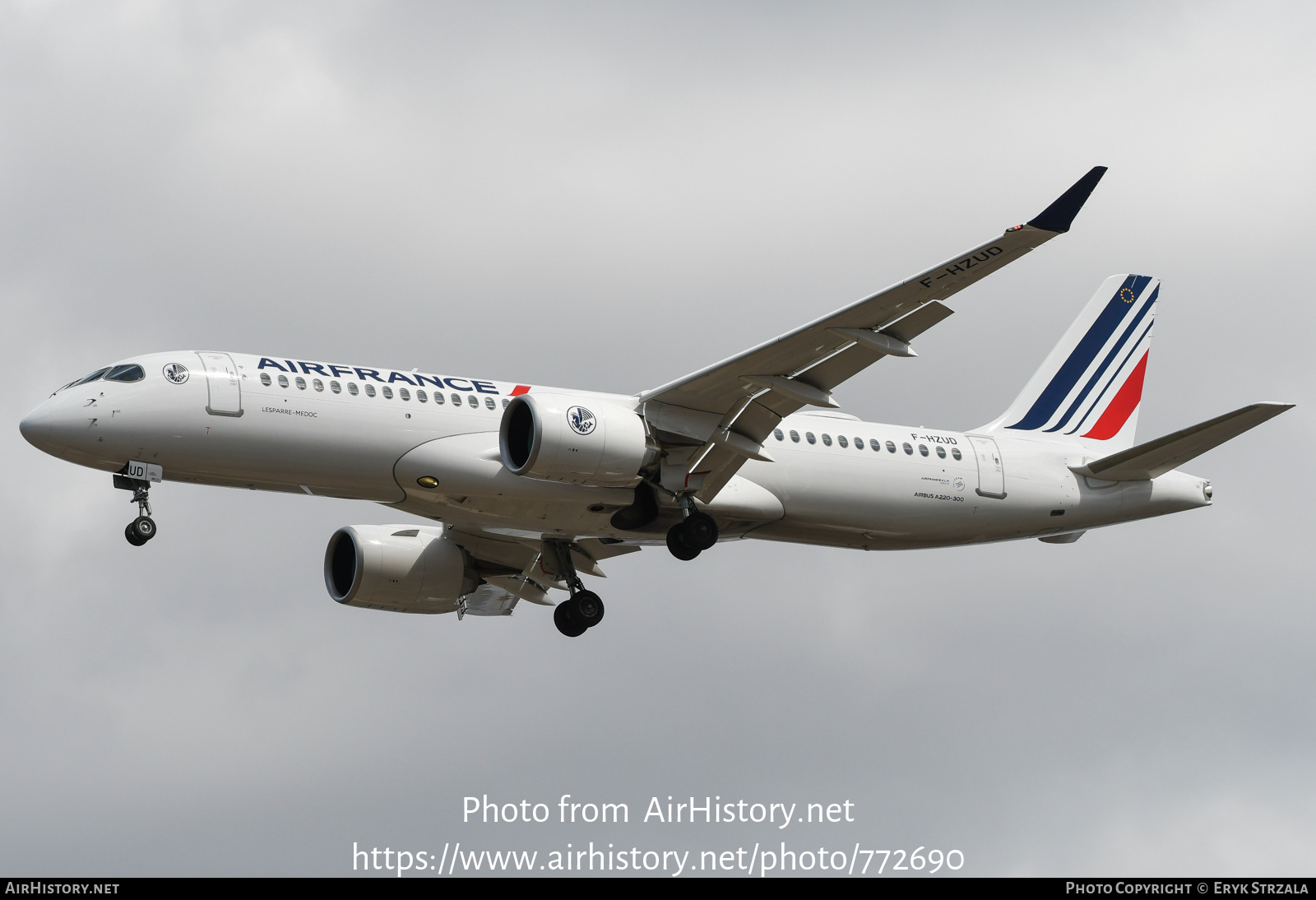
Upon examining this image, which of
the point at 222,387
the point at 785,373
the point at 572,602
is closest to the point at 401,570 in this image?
the point at 572,602

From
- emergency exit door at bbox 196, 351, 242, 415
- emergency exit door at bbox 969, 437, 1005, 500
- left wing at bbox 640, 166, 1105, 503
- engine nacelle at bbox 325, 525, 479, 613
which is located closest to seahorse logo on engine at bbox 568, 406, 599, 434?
left wing at bbox 640, 166, 1105, 503

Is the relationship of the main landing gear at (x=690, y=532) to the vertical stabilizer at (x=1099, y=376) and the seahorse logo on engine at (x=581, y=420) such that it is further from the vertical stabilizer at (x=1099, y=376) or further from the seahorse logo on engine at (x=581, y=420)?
the vertical stabilizer at (x=1099, y=376)

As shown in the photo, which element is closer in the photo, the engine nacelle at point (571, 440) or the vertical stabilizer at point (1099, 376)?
the engine nacelle at point (571, 440)

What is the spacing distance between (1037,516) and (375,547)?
15681 mm

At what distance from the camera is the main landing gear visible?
34000mm

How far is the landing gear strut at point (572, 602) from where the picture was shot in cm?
3862

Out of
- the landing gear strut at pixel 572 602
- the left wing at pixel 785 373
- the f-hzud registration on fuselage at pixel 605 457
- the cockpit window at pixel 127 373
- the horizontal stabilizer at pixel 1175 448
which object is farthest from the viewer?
the landing gear strut at pixel 572 602

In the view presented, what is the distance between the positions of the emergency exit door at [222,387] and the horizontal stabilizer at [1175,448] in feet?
63.9

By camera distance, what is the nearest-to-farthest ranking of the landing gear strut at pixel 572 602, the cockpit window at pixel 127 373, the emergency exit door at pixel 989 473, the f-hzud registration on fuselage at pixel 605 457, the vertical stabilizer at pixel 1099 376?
the f-hzud registration on fuselage at pixel 605 457, the cockpit window at pixel 127 373, the emergency exit door at pixel 989 473, the landing gear strut at pixel 572 602, the vertical stabilizer at pixel 1099 376

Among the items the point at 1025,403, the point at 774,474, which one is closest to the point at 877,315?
the point at 774,474

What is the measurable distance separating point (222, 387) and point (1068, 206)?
52.3ft

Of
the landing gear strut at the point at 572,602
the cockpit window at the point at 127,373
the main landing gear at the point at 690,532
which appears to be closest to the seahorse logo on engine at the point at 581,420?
the main landing gear at the point at 690,532

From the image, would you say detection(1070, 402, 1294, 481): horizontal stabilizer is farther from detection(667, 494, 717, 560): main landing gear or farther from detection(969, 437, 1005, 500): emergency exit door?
detection(667, 494, 717, 560): main landing gear

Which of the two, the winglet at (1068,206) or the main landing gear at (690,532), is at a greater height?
the winglet at (1068,206)
